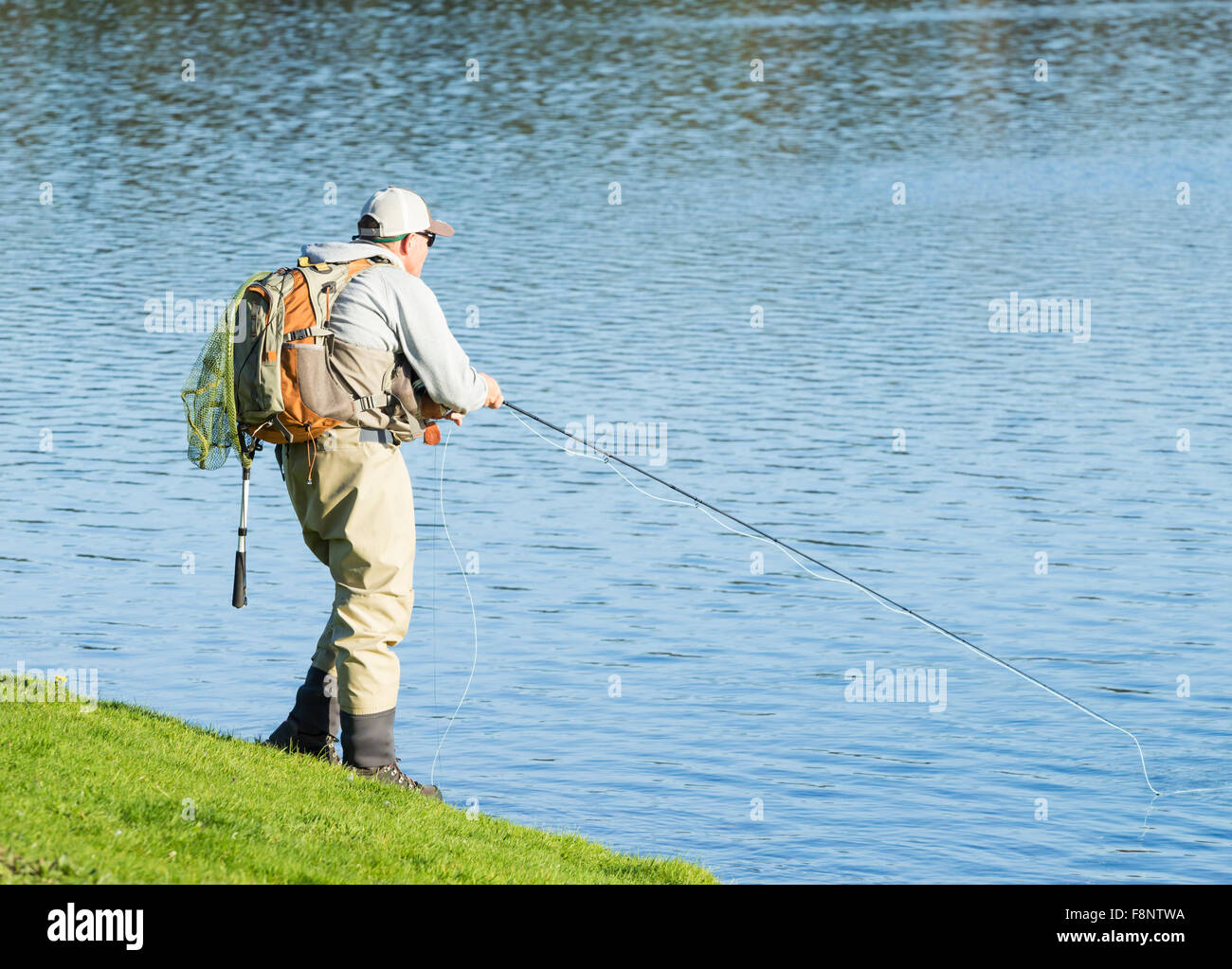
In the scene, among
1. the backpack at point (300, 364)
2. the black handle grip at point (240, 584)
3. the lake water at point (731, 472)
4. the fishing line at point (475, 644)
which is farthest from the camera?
the fishing line at point (475, 644)

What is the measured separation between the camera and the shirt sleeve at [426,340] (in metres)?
8.48

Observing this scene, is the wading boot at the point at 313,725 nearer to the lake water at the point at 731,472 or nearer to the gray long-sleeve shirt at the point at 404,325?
the gray long-sleeve shirt at the point at 404,325

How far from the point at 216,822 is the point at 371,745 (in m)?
1.42

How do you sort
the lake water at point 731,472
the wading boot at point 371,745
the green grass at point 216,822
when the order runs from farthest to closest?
the lake water at point 731,472, the wading boot at point 371,745, the green grass at point 216,822

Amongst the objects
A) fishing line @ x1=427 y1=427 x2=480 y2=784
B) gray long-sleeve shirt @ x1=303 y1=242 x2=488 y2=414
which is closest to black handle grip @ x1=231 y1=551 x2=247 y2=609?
gray long-sleeve shirt @ x1=303 y1=242 x2=488 y2=414

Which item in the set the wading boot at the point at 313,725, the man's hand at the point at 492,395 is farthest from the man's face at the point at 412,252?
the wading boot at the point at 313,725

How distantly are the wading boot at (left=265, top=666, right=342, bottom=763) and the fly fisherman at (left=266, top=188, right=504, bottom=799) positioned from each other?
0.34 metres

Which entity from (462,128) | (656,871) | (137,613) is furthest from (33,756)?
(462,128)

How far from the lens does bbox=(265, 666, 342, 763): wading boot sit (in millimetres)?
9273

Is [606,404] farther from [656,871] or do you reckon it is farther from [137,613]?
[656,871]

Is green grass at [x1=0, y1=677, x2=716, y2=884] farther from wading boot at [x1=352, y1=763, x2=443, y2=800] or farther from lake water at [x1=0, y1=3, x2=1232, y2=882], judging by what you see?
lake water at [x1=0, y1=3, x2=1232, y2=882]

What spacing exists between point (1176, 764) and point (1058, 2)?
58767 millimetres
